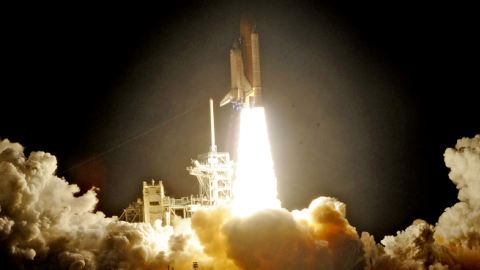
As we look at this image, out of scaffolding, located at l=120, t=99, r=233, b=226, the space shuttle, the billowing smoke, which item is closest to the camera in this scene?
the billowing smoke

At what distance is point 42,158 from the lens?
23219 millimetres

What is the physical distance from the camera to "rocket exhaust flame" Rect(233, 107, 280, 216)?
26109 millimetres

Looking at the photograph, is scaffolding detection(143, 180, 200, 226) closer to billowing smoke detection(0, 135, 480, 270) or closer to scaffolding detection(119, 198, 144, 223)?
scaffolding detection(119, 198, 144, 223)

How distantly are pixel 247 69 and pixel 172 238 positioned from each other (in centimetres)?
731

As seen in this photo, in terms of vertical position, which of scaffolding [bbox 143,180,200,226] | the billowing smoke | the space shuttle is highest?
the space shuttle

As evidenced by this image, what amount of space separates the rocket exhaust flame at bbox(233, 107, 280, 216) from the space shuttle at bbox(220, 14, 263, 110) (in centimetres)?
66

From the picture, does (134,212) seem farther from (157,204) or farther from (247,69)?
(247,69)

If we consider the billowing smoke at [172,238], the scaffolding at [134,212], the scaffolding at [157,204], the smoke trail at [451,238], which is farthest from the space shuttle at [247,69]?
the scaffolding at [134,212]

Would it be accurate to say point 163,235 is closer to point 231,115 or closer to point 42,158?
point 42,158

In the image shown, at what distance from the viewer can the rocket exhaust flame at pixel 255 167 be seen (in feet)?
85.7

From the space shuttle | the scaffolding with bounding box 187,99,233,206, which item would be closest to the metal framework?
the scaffolding with bounding box 187,99,233,206

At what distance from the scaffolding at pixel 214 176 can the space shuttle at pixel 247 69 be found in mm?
3902

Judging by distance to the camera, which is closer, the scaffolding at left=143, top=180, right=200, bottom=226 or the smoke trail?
the smoke trail

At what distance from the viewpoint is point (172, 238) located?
24.0 metres
